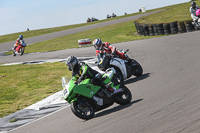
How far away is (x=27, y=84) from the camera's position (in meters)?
14.9

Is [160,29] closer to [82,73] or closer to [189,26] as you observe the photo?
[189,26]

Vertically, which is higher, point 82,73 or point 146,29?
point 82,73

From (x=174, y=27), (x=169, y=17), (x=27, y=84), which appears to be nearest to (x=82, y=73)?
(x=27, y=84)

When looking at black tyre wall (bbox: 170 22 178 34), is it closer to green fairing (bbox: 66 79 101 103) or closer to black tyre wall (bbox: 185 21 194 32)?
black tyre wall (bbox: 185 21 194 32)

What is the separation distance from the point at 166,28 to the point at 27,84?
470 inches

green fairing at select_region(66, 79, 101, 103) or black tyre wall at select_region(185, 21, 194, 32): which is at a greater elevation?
green fairing at select_region(66, 79, 101, 103)

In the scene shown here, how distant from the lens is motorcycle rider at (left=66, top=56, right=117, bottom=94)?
8453 mm

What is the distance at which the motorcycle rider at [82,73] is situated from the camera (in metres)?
8.45

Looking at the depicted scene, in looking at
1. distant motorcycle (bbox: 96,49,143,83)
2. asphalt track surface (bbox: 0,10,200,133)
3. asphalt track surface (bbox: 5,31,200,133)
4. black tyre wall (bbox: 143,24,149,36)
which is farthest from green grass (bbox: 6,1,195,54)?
asphalt track surface (bbox: 5,31,200,133)

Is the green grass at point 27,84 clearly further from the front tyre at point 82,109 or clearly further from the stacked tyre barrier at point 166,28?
the stacked tyre barrier at point 166,28

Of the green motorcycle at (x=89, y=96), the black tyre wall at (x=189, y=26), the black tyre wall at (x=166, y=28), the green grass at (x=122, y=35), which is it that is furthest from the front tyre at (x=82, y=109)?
the green grass at (x=122, y=35)

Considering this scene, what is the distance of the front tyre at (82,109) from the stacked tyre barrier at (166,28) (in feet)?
51.6

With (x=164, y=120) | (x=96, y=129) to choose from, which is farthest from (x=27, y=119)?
(x=164, y=120)

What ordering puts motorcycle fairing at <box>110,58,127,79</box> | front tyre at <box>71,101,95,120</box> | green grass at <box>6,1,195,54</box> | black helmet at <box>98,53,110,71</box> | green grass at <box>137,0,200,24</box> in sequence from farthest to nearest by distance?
green grass at <box>6,1,195,54</box>
green grass at <box>137,0,200,24</box>
motorcycle fairing at <box>110,58,127,79</box>
black helmet at <box>98,53,110,71</box>
front tyre at <box>71,101,95,120</box>
